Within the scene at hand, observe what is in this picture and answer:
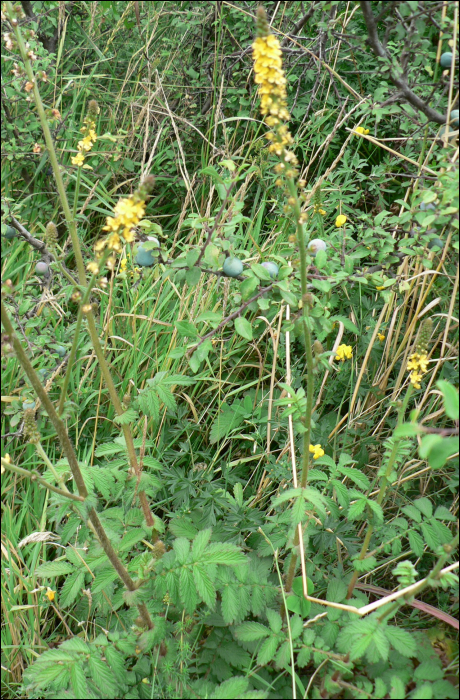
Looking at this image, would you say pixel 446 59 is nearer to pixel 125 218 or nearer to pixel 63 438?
pixel 125 218

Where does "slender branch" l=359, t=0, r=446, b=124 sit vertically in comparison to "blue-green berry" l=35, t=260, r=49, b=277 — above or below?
above

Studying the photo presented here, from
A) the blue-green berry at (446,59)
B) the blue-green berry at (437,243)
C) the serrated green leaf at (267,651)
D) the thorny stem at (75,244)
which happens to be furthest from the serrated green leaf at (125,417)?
the blue-green berry at (446,59)

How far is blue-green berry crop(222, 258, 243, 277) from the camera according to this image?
1614mm

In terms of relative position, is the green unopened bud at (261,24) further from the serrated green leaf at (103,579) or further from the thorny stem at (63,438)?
the serrated green leaf at (103,579)

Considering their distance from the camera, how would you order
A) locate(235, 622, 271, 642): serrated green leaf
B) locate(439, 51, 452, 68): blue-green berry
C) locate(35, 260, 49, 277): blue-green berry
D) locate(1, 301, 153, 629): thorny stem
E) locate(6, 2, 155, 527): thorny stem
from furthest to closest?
locate(35, 260, 49, 277): blue-green berry
locate(439, 51, 452, 68): blue-green berry
locate(235, 622, 271, 642): serrated green leaf
locate(6, 2, 155, 527): thorny stem
locate(1, 301, 153, 629): thorny stem

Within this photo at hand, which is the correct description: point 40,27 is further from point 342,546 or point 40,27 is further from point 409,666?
point 409,666

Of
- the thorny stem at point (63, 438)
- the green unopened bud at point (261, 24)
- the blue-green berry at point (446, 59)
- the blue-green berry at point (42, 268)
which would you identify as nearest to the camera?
the green unopened bud at point (261, 24)

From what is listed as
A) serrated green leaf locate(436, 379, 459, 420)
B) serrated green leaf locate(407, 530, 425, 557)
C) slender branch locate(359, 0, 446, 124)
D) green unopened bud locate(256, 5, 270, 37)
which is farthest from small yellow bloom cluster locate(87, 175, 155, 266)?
serrated green leaf locate(407, 530, 425, 557)

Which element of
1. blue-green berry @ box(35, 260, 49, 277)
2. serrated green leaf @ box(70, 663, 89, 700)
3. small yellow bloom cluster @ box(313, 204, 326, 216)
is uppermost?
small yellow bloom cluster @ box(313, 204, 326, 216)

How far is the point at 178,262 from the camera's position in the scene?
1602 mm

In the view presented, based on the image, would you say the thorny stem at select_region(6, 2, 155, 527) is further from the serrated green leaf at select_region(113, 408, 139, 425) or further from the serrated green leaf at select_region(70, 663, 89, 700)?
the serrated green leaf at select_region(70, 663, 89, 700)

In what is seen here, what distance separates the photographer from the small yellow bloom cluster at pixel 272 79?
3.70 ft

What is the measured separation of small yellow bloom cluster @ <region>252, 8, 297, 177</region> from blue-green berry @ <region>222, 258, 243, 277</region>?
406 mm

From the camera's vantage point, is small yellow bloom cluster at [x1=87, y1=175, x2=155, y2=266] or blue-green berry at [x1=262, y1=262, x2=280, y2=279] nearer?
small yellow bloom cluster at [x1=87, y1=175, x2=155, y2=266]
